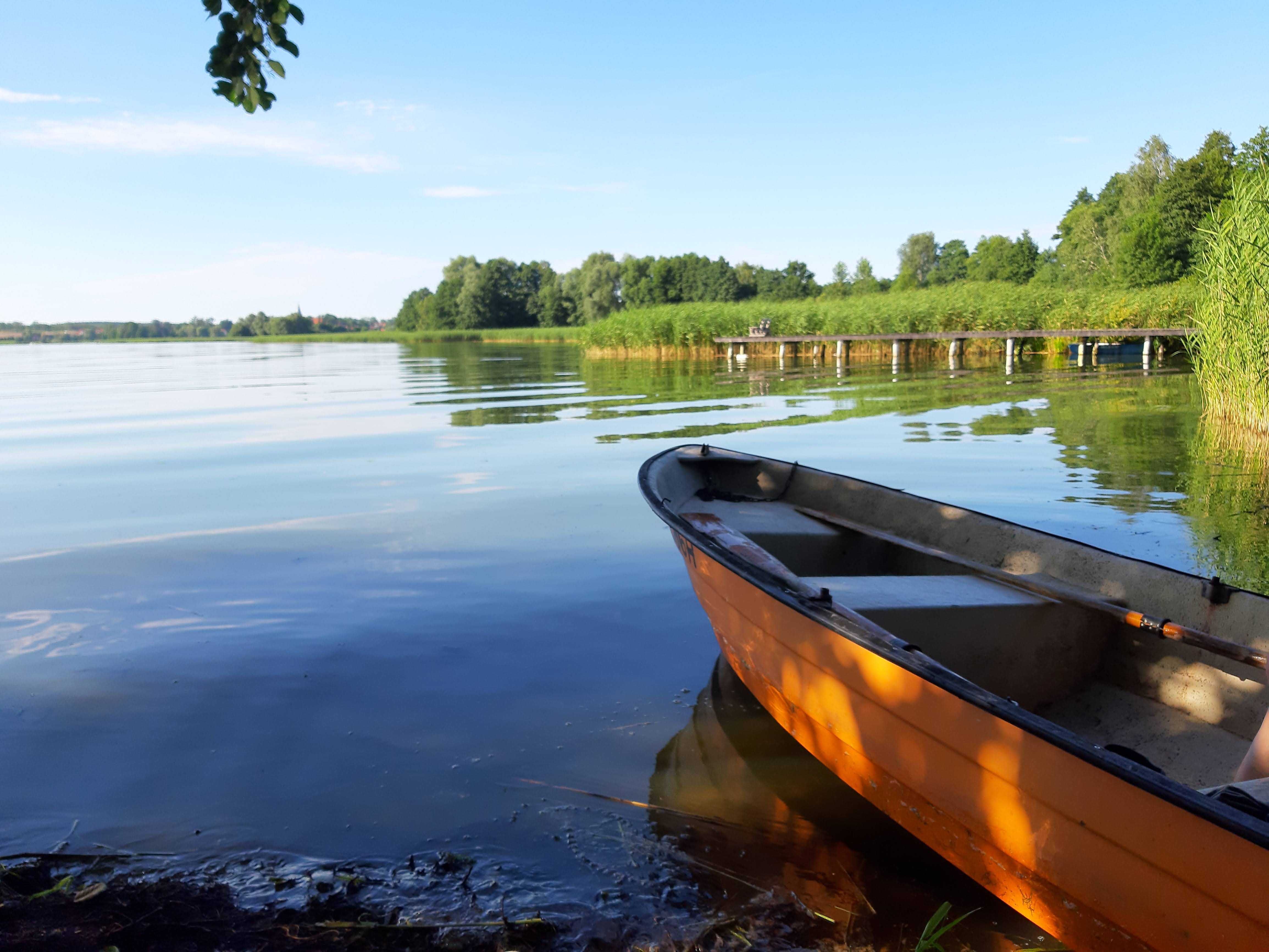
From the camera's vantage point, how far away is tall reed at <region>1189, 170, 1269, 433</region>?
9.16 meters

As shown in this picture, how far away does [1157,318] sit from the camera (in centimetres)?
2766

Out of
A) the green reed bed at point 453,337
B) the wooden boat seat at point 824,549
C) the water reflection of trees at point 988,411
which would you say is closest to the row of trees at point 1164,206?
the water reflection of trees at point 988,411

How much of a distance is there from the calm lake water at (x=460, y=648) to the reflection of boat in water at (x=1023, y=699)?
29cm

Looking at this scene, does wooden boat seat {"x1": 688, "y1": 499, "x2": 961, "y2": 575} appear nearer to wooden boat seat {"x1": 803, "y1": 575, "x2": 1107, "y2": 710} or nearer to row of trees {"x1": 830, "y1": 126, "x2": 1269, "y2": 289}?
wooden boat seat {"x1": 803, "y1": 575, "x2": 1107, "y2": 710}

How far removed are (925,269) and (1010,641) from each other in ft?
416

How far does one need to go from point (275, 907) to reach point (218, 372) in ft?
116

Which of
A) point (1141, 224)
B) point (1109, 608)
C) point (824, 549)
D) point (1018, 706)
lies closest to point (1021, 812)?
point (1018, 706)

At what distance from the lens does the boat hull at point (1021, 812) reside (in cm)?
182

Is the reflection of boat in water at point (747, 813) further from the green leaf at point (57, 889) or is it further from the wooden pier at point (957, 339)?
the wooden pier at point (957, 339)

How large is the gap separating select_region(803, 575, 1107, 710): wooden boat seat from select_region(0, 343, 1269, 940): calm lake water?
0.73 meters

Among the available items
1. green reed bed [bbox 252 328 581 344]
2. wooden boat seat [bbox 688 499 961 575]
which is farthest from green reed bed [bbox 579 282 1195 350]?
wooden boat seat [bbox 688 499 961 575]

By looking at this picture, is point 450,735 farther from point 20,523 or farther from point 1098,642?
point 20,523

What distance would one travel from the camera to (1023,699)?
3.41m

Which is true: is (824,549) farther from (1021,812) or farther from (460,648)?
(1021,812)
